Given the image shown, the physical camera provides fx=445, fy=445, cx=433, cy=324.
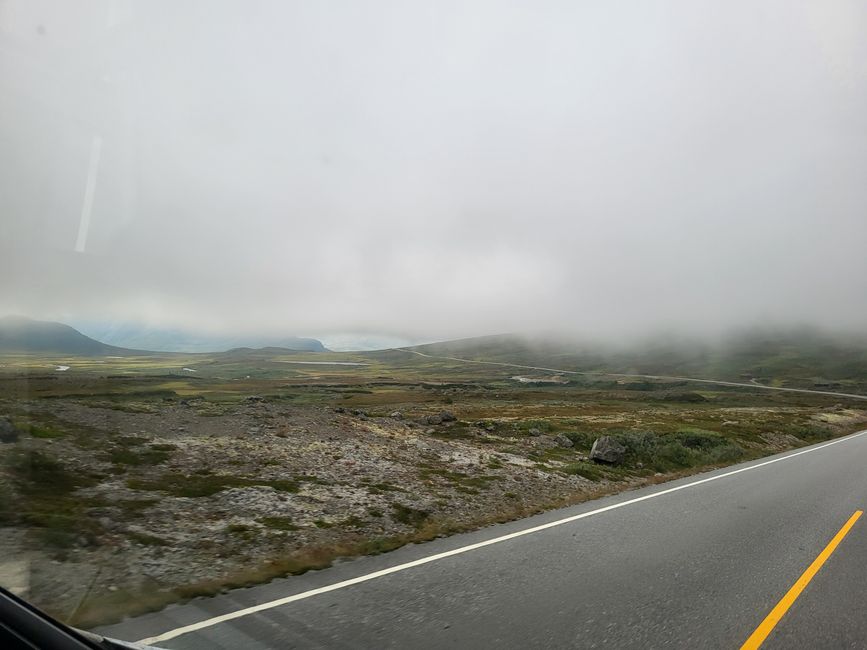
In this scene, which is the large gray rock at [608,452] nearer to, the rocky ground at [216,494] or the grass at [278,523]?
the rocky ground at [216,494]

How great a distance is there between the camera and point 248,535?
32.9 ft

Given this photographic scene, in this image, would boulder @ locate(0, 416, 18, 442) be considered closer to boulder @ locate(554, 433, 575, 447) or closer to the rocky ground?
the rocky ground

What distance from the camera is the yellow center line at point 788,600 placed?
230 inches

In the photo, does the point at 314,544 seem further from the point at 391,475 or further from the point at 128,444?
the point at 128,444

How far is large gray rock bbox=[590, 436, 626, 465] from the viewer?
72.7 ft

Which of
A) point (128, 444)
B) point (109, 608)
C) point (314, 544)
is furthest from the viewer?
point (128, 444)

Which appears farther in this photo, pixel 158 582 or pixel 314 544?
pixel 314 544

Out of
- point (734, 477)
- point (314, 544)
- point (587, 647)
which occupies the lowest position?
point (734, 477)

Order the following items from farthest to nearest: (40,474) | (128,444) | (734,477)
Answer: (734,477) < (128,444) < (40,474)

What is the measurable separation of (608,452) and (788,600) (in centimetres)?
1592

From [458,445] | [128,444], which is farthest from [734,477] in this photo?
[128,444]

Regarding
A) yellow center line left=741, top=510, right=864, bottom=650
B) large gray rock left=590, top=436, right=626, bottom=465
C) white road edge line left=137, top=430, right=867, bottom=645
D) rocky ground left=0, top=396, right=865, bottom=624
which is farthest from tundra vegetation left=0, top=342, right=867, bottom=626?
yellow center line left=741, top=510, right=864, bottom=650

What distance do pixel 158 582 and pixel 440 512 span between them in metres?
7.29

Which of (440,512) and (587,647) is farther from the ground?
(587,647)
